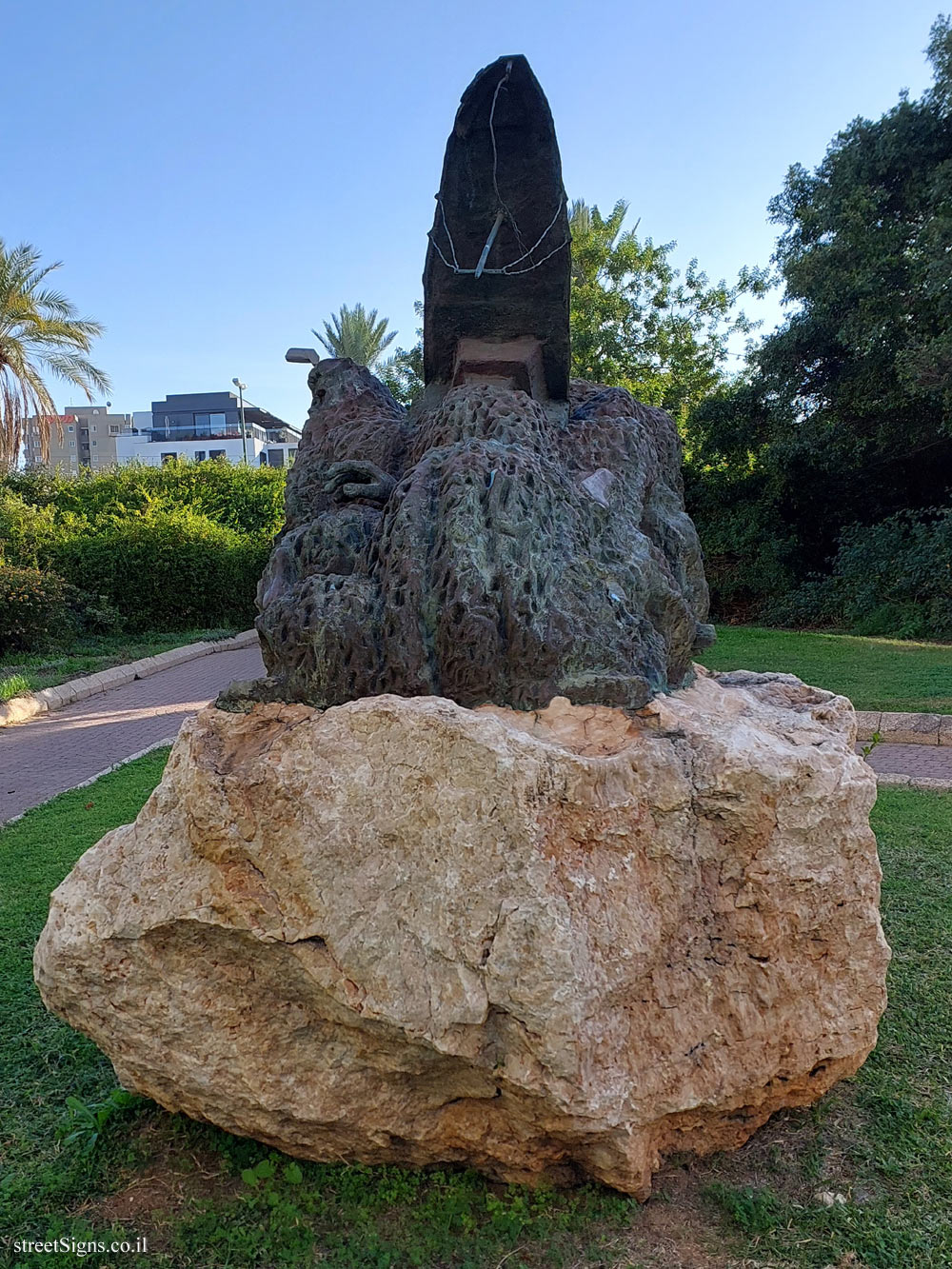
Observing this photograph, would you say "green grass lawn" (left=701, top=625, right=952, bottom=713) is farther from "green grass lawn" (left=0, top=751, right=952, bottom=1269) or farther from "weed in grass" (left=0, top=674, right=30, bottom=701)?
"weed in grass" (left=0, top=674, right=30, bottom=701)

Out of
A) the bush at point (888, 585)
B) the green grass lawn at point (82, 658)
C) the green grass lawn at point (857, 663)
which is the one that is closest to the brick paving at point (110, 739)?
the green grass lawn at point (82, 658)

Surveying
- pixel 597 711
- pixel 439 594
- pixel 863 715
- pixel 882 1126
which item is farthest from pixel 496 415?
pixel 863 715

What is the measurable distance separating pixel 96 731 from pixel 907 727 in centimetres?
671

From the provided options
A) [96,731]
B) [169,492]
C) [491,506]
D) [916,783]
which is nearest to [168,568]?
[169,492]

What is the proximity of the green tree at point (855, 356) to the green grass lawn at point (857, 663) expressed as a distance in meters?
3.10

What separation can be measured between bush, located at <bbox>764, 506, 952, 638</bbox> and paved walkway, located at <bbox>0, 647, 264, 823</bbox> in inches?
326

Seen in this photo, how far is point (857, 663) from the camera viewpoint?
9.39 meters

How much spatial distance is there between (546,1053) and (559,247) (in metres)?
2.52

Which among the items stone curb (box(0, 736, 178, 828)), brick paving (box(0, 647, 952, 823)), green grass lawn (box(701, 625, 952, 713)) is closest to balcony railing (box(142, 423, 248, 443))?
brick paving (box(0, 647, 952, 823))

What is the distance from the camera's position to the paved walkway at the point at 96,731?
20.6ft

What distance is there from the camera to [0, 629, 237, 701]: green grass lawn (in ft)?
32.2

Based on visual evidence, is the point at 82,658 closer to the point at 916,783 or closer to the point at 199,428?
the point at 916,783

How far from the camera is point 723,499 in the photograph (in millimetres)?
14789

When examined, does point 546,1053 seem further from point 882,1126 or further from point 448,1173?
point 882,1126
